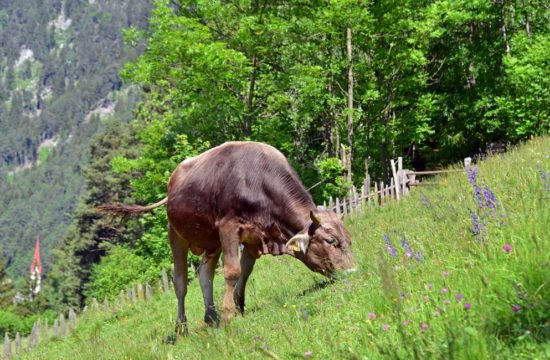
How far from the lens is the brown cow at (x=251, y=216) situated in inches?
285

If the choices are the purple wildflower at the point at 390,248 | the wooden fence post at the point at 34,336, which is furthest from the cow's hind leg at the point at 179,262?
the wooden fence post at the point at 34,336

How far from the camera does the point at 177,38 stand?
854 inches

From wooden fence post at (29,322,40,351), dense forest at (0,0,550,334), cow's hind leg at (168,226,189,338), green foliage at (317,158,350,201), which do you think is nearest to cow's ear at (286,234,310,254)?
cow's hind leg at (168,226,189,338)

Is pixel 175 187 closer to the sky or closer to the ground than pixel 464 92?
closer to the ground

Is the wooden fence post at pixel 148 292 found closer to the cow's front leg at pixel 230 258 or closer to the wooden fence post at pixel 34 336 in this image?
the wooden fence post at pixel 34 336

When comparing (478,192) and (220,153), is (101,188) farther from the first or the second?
(478,192)

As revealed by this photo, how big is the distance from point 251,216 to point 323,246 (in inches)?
38.5

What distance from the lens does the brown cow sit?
7250 mm

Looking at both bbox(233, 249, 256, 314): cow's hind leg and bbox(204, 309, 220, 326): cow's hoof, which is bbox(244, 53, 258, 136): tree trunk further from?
bbox(204, 309, 220, 326): cow's hoof

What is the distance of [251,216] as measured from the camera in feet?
24.1

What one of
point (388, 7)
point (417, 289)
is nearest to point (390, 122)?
point (388, 7)

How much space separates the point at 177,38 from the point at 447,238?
17872 millimetres

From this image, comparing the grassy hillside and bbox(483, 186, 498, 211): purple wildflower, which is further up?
bbox(483, 186, 498, 211): purple wildflower

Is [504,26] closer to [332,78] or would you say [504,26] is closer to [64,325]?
[332,78]
